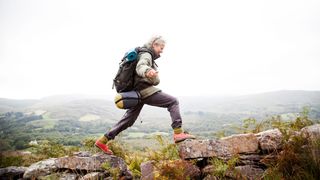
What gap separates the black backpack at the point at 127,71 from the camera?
539cm

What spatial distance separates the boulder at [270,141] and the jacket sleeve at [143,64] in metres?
2.55

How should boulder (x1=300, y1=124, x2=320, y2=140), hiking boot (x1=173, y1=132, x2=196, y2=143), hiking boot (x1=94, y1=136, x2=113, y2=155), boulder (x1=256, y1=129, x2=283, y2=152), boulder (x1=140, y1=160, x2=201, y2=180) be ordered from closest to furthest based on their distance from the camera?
boulder (x1=140, y1=160, x2=201, y2=180)
boulder (x1=300, y1=124, x2=320, y2=140)
boulder (x1=256, y1=129, x2=283, y2=152)
hiking boot (x1=173, y1=132, x2=196, y2=143)
hiking boot (x1=94, y1=136, x2=113, y2=155)

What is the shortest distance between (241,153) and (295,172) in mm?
1144

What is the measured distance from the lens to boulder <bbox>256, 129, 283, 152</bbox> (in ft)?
16.8

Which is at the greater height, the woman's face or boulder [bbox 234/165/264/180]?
the woman's face

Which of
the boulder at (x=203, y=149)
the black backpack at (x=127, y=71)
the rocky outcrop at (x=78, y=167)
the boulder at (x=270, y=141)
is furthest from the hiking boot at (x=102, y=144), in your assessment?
the boulder at (x=270, y=141)

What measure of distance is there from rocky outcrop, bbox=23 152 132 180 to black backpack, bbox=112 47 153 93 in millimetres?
1572

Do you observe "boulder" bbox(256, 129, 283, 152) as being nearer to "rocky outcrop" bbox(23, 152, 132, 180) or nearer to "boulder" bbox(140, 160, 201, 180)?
"boulder" bbox(140, 160, 201, 180)

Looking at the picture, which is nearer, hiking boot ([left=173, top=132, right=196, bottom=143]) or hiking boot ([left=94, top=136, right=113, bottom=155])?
hiking boot ([left=173, top=132, right=196, bottom=143])

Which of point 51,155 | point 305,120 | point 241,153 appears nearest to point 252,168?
point 241,153

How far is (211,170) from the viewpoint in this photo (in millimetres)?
5066

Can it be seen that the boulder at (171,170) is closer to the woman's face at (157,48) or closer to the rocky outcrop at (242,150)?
the rocky outcrop at (242,150)

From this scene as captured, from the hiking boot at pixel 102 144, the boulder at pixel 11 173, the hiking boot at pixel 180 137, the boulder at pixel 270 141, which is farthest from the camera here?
the boulder at pixel 11 173

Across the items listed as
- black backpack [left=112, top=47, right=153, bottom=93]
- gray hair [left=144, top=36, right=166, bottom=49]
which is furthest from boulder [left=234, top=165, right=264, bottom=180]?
gray hair [left=144, top=36, right=166, bottom=49]
